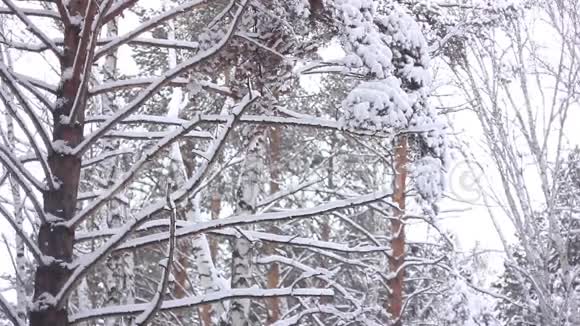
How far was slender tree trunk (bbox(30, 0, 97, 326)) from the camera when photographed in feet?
5.78

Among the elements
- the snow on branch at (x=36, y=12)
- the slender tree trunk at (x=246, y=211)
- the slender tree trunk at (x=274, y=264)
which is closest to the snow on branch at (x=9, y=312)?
the snow on branch at (x=36, y=12)

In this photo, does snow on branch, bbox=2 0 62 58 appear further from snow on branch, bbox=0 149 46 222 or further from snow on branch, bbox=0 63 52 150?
snow on branch, bbox=0 149 46 222

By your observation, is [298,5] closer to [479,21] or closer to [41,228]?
[41,228]

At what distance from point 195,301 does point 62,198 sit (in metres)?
0.53

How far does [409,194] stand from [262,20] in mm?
7561

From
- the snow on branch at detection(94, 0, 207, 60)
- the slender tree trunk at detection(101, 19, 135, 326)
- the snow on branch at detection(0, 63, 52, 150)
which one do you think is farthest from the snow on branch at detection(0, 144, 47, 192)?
the slender tree trunk at detection(101, 19, 135, 326)

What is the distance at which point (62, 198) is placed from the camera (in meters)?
1.89

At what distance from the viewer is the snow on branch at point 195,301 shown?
185 cm

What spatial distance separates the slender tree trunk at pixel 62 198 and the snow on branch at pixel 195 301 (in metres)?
0.09

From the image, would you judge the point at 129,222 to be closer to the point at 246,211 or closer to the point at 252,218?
the point at 252,218

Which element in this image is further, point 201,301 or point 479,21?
point 479,21

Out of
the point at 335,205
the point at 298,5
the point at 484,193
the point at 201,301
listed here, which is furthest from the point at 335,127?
the point at 484,193

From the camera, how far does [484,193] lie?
8547 mm

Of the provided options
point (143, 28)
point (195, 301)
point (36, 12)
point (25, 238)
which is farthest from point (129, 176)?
point (36, 12)
